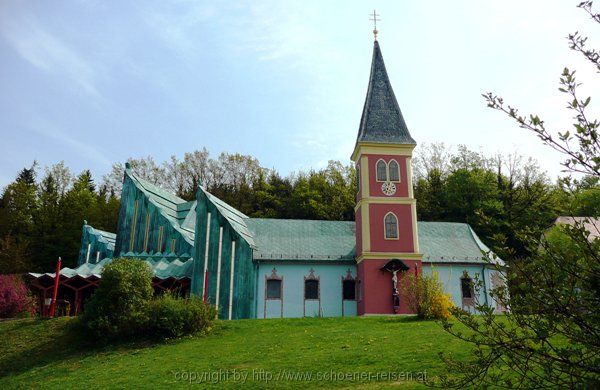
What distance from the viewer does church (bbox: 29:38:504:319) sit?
2781 centimetres

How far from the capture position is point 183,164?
56.5 m

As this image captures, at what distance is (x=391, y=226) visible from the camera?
29.1m

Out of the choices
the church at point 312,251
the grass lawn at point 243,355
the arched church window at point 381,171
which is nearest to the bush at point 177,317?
the grass lawn at point 243,355

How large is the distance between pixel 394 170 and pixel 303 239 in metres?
7.27

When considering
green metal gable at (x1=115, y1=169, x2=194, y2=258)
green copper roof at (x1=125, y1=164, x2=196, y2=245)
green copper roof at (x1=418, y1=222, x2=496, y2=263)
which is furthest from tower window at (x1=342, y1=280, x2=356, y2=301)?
green copper roof at (x1=125, y1=164, x2=196, y2=245)

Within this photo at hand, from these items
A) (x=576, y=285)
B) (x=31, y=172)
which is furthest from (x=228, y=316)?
(x=31, y=172)

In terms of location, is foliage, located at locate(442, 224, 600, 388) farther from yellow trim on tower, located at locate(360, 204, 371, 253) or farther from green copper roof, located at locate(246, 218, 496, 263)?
green copper roof, located at locate(246, 218, 496, 263)

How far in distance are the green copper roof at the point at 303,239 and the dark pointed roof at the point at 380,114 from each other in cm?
655

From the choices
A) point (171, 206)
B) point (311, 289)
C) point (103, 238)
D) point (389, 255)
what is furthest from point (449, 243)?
point (103, 238)

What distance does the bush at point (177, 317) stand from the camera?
60.9 ft

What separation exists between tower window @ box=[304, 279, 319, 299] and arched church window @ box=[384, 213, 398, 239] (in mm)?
5102

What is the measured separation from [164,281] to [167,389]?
16292mm

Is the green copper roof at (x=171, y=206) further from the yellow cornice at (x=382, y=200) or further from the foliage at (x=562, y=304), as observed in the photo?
the foliage at (x=562, y=304)

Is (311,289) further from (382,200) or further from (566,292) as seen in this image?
(566,292)
